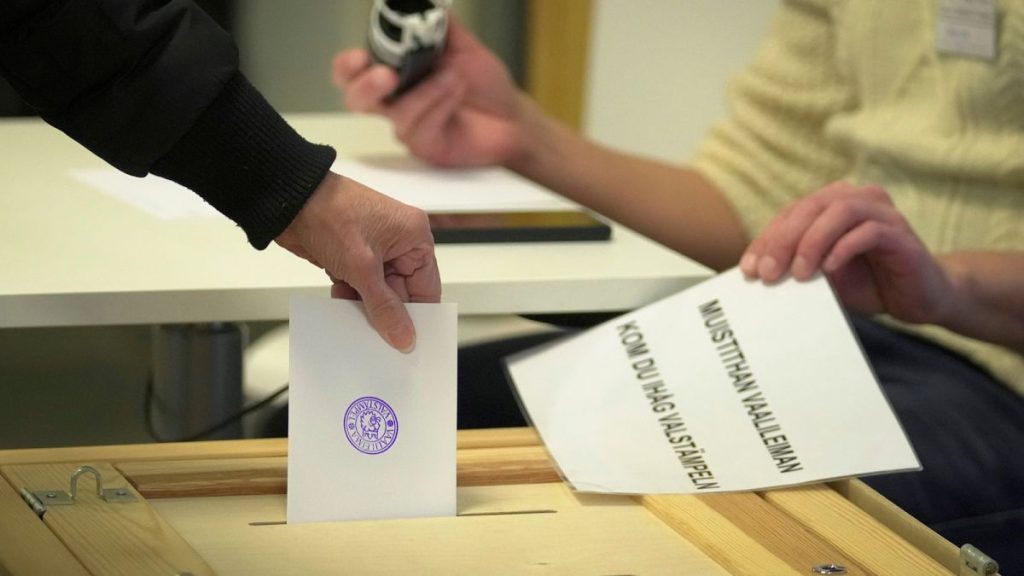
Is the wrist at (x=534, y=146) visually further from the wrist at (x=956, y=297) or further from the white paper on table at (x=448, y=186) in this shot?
the wrist at (x=956, y=297)

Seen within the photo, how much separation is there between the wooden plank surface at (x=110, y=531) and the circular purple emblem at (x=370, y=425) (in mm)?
123

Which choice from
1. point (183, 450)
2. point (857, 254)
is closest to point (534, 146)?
point (857, 254)

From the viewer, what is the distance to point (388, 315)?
0.80 meters

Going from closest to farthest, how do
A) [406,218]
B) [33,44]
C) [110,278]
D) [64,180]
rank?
[33,44], [406,218], [110,278], [64,180]

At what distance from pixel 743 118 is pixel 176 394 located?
2.40 ft

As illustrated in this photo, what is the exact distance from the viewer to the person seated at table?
106cm

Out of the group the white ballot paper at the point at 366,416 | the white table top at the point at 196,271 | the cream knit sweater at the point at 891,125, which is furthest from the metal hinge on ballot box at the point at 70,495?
the cream knit sweater at the point at 891,125

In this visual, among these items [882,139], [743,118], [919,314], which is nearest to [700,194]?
[743,118]

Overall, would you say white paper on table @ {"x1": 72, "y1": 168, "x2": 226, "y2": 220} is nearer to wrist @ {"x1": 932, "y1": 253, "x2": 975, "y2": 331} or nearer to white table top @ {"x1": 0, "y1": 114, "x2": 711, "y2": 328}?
white table top @ {"x1": 0, "y1": 114, "x2": 711, "y2": 328}

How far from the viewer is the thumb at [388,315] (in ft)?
2.63

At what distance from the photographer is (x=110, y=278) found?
1029 mm

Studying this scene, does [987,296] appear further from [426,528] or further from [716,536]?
[426,528]

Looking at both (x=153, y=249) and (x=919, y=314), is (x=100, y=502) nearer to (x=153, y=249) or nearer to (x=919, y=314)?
(x=153, y=249)

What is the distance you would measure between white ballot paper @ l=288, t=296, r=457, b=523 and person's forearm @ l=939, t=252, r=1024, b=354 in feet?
1.78
